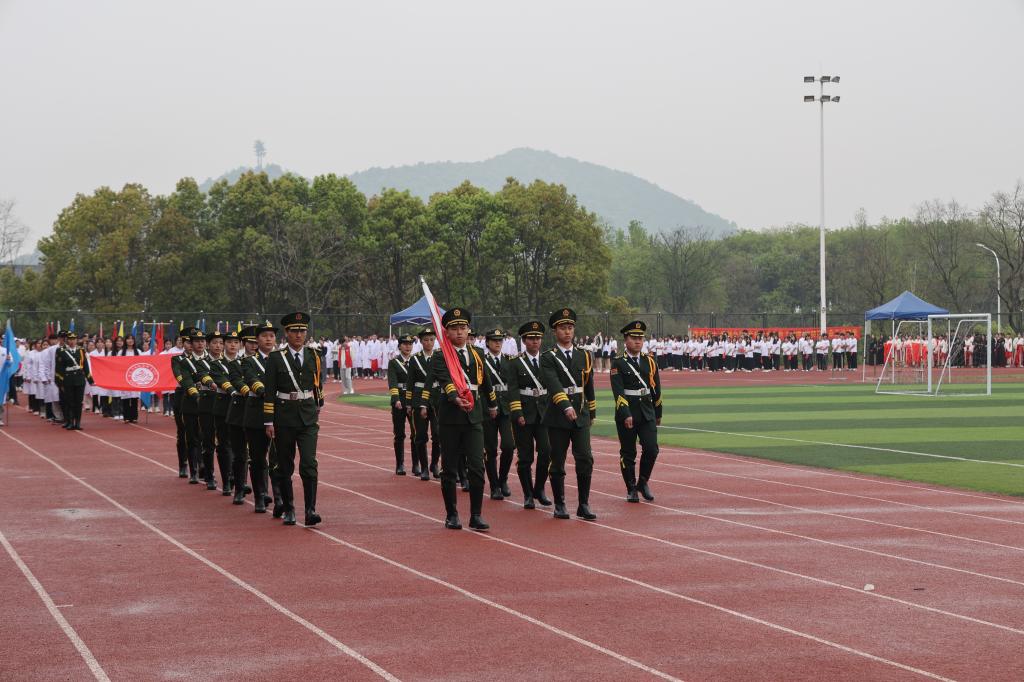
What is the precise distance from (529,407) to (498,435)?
6.17ft

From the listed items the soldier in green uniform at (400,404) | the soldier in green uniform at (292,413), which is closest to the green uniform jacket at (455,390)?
the soldier in green uniform at (292,413)

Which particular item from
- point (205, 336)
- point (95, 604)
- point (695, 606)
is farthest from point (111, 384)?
point (695, 606)

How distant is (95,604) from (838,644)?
15.8 ft

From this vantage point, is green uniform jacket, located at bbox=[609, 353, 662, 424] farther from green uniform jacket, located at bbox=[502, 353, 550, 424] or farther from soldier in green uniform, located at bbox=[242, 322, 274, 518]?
soldier in green uniform, located at bbox=[242, 322, 274, 518]

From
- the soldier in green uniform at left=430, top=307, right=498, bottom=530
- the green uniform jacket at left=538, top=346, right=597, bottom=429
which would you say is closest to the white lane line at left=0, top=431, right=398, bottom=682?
the soldier in green uniform at left=430, top=307, right=498, bottom=530

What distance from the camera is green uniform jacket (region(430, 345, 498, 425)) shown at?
11383mm

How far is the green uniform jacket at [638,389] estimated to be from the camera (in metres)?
13.4

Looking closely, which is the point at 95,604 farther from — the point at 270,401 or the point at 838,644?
the point at 838,644

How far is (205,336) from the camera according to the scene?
51.9 feet

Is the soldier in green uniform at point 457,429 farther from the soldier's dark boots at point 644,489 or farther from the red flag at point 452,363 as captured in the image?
the soldier's dark boots at point 644,489

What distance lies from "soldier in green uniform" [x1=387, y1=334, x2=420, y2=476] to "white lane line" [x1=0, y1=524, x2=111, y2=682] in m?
6.58

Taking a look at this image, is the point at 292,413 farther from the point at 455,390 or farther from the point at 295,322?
the point at 455,390

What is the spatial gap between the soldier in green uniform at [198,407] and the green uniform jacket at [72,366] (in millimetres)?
9920

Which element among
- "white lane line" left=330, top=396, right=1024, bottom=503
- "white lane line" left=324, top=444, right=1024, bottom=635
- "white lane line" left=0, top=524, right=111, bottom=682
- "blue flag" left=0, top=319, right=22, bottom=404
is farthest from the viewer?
"blue flag" left=0, top=319, right=22, bottom=404
